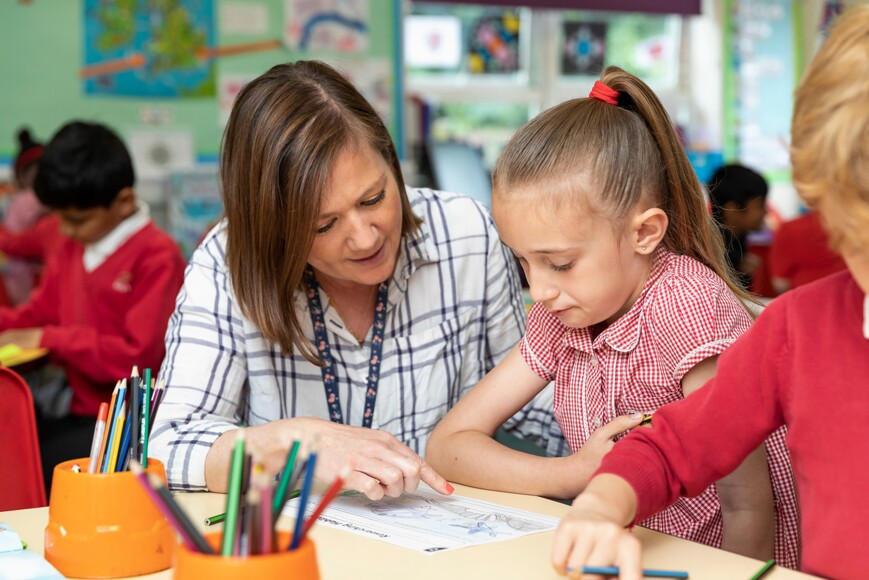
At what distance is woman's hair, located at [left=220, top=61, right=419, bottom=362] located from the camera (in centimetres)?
132

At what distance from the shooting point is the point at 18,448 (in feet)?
4.36

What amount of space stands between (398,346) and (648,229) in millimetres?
479

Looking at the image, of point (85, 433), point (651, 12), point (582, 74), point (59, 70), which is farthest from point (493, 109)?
point (85, 433)

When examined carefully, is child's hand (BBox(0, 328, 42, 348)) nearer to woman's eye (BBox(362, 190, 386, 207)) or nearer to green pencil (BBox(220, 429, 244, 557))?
woman's eye (BBox(362, 190, 386, 207))

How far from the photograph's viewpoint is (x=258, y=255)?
1371 mm

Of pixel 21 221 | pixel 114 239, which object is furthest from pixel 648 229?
pixel 21 221

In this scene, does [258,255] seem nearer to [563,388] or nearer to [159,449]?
[159,449]

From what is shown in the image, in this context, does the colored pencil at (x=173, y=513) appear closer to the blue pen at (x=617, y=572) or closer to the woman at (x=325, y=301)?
the blue pen at (x=617, y=572)

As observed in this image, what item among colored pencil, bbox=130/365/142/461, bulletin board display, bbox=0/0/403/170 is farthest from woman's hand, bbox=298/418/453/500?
bulletin board display, bbox=0/0/403/170

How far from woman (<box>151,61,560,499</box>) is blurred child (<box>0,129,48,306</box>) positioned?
2.94 meters

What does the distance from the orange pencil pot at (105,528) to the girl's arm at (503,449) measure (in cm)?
42

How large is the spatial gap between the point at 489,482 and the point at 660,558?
0.32 metres

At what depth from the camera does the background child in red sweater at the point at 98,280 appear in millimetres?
2494

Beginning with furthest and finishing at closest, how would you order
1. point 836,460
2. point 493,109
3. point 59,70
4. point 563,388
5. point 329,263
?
point 493,109 → point 59,70 → point 329,263 → point 563,388 → point 836,460
